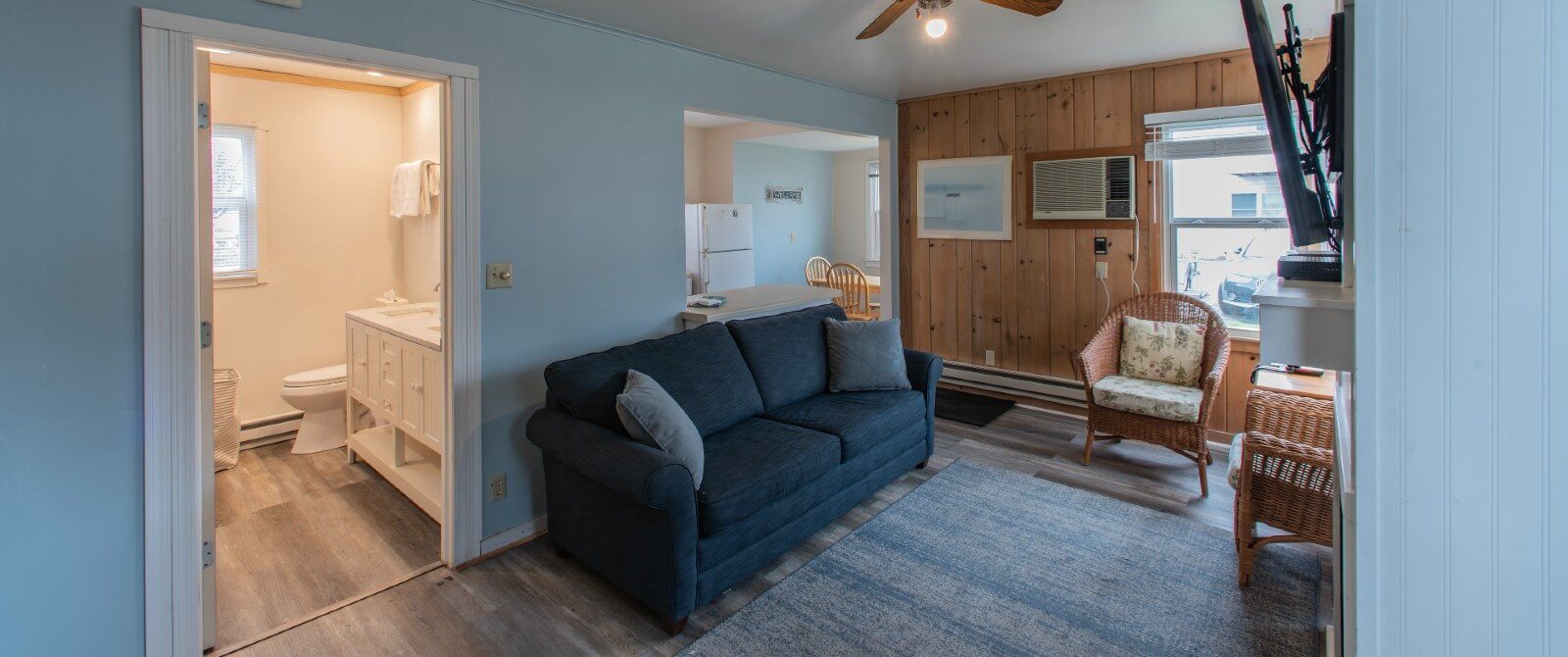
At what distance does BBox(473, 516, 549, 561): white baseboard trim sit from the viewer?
112 inches

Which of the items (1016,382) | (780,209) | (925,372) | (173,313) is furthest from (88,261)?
(780,209)

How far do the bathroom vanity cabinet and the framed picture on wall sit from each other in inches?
136

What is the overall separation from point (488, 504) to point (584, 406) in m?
0.69

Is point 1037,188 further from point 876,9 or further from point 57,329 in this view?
point 57,329

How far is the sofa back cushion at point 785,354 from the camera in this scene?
3357 millimetres

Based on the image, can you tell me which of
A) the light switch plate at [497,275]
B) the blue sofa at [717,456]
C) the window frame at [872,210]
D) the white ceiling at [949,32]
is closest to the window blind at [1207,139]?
the white ceiling at [949,32]

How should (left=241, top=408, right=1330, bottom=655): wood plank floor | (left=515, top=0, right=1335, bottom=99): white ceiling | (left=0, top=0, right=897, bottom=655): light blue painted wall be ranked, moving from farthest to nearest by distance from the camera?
(left=515, top=0, right=1335, bottom=99): white ceiling < (left=241, top=408, right=1330, bottom=655): wood plank floor < (left=0, top=0, right=897, bottom=655): light blue painted wall

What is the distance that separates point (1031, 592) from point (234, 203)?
472 centimetres

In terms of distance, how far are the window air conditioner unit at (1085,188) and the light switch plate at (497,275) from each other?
342cm

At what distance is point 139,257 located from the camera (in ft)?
6.56

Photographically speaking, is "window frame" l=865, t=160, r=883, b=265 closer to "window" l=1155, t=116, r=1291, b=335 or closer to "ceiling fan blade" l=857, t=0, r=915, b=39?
"window" l=1155, t=116, r=1291, b=335

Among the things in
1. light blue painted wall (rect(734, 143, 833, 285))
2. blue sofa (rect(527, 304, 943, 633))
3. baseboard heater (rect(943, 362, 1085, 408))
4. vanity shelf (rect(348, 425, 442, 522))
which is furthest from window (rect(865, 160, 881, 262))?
vanity shelf (rect(348, 425, 442, 522))

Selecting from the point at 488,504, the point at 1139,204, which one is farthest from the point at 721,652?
the point at 1139,204

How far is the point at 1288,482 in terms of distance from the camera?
7.71 ft
